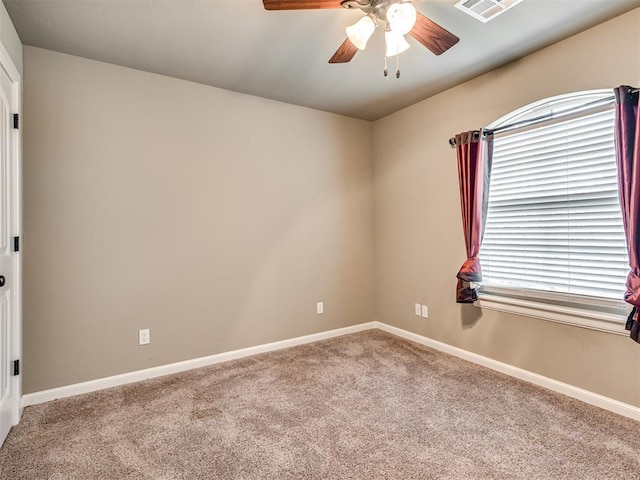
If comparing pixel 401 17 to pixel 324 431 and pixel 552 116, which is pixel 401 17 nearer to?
pixel 552 116

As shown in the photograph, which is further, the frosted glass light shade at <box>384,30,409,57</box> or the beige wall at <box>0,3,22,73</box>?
the beige wall at <box>0,3,22,73</box>

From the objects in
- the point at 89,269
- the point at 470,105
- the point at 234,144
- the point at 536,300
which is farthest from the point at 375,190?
the point at 89,269

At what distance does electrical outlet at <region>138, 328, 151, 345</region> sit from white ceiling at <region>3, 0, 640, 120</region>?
7.07ft

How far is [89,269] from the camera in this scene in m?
2.59

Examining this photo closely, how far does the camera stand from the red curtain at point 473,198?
2.95 m

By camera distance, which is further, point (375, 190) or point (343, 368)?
point (375, 190)

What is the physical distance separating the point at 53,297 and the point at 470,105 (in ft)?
12.2

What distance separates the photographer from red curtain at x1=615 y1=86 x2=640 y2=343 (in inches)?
80.4

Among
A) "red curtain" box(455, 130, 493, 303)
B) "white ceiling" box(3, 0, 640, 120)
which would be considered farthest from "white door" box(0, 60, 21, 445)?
"red curtain" box(455, 130, 493, 303)

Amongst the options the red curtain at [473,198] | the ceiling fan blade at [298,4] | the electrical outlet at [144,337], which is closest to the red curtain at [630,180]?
A: the red curtain at [473,198]

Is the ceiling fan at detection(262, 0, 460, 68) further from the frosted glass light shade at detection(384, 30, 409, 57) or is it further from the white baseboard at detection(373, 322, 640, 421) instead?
the white baseboard at detection(373, 322, 640, 421)

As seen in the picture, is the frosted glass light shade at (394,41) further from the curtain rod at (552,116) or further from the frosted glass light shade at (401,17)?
the curtain rod at (552,116)

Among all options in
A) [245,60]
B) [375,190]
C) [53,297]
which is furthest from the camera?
[375,190]

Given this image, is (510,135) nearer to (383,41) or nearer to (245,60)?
(383,41)
